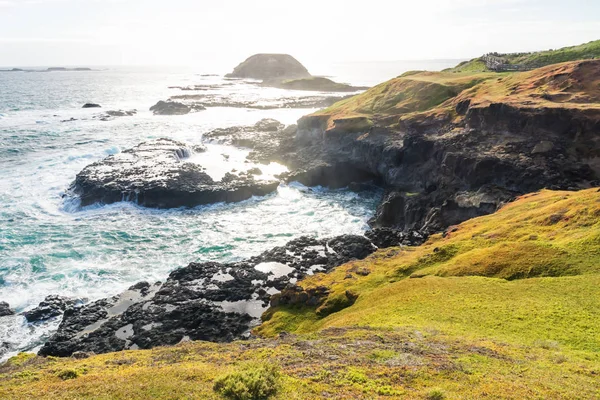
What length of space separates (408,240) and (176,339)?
30.6 metres

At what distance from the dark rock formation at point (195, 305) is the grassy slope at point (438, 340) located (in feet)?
22.0

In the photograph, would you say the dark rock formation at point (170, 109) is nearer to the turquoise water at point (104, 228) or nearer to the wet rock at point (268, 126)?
the wet rock at point (268, 126)

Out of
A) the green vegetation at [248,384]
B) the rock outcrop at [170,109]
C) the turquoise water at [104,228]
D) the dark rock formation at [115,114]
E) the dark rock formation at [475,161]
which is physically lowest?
the turquoise water at [104,228]

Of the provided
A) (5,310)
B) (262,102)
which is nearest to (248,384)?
(5,310)

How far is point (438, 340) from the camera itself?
70.6ft

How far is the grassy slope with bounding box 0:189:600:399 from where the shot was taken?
642 inches

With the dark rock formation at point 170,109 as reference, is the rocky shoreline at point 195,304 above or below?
below

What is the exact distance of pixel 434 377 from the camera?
671 inches

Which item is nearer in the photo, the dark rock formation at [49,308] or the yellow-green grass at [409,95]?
the dark rock formation at [49,308]

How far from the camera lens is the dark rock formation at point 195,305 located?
1393 inches

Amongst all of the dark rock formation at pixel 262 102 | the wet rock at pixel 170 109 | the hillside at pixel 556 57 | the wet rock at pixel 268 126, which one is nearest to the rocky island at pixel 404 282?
the hillside at pixel 556 57

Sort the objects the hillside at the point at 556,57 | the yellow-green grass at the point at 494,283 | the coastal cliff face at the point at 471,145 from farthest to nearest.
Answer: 1. the hillside at the point at 556,57
2. the coastal cliff face at the point at 471,145
3. the yellow-green grass at the point at 494,283

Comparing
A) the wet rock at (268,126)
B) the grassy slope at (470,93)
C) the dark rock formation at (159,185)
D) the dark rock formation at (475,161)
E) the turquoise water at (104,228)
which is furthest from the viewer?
the wet rock at (268,126)

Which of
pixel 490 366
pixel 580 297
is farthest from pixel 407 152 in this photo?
pixel 490 366
